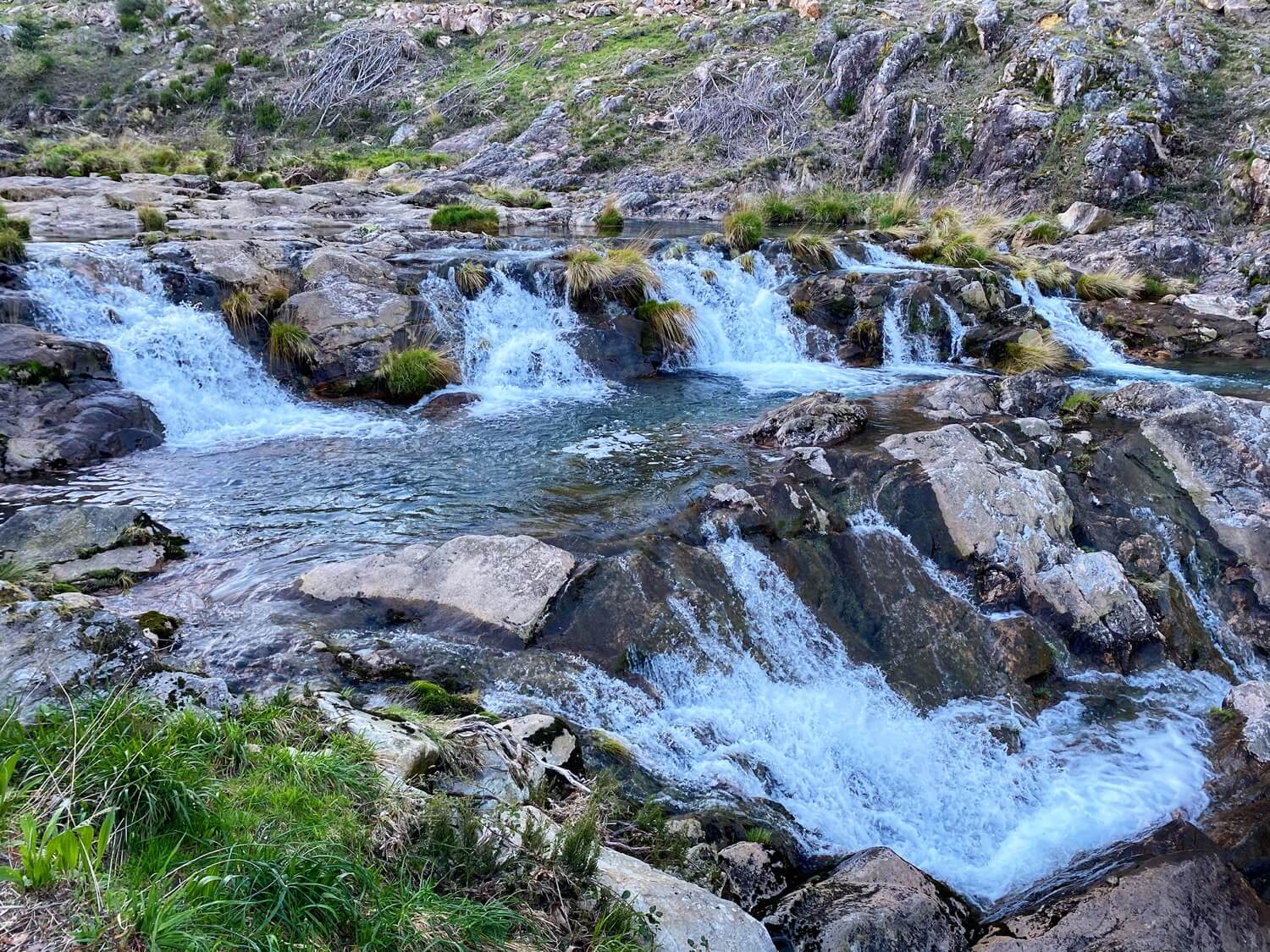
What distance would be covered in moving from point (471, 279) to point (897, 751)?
1001cm

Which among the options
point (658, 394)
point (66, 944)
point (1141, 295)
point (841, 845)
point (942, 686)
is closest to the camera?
point (66, 944)

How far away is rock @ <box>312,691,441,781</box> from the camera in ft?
10.9

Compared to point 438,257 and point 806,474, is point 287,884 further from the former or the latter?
point 438,257

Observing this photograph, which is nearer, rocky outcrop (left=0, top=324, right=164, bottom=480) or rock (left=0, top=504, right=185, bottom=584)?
rock (left=0, top=504, right=185, bottom=584)

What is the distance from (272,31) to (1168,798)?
52075 mm

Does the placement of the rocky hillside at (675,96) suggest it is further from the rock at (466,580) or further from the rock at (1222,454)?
the rock at (466,580)

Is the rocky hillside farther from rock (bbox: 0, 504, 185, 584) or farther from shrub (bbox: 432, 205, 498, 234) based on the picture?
rock (bbox: 0, 504, 185, 584)

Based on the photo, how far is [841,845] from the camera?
4.63m

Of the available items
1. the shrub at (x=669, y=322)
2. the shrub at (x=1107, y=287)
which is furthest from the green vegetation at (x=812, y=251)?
the shrub at (x=1107, y=287)

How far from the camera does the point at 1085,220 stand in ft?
63.1

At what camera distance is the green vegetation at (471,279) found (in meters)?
12.6

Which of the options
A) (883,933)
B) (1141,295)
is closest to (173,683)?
(883,933)

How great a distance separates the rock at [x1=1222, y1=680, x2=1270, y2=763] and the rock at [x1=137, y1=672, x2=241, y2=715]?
6562 mm

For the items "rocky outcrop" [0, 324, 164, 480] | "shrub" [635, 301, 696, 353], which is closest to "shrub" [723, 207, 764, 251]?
"shrub" [635, 301, 696, 353]
